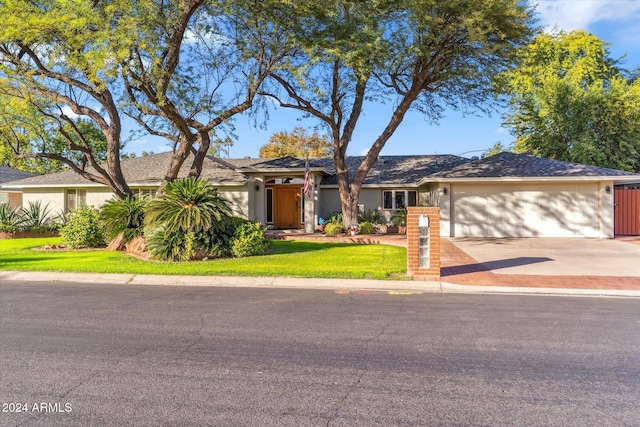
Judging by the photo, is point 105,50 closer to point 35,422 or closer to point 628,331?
point 35,422

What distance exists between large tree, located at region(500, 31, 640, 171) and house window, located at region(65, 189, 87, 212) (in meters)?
26.6

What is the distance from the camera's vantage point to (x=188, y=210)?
42.5 feet

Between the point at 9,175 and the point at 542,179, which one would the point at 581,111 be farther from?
the point at 9,175

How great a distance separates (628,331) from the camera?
19.4ft

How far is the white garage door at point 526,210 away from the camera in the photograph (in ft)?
64.6

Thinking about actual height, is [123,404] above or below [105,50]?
below

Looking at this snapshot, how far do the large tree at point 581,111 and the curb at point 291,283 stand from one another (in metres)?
19.8

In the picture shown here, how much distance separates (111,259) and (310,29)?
34.7ft

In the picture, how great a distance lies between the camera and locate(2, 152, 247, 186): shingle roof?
2266 centimetres

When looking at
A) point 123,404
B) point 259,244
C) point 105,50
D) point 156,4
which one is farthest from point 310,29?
point 123,404

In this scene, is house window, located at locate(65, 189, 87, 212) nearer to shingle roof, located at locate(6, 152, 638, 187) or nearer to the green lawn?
shingle roof, located at locate(6, 152, 638, 187)

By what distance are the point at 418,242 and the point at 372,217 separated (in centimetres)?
1356

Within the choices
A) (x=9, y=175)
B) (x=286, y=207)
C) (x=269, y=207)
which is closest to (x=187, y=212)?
(x=269, y=207)

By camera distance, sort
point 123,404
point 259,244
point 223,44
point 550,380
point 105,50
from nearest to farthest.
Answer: point 123,404
point 550,380
point 105,50
point 259,244
point 223,44
